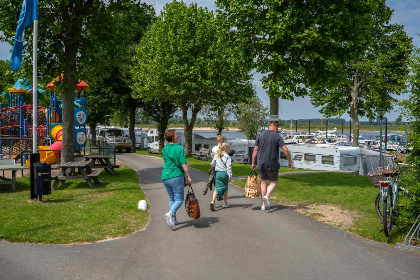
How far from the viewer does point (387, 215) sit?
24.8ft

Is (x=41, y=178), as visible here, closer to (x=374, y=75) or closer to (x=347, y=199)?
(x=347, y=199)

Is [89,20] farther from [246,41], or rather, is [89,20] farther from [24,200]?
[24,200]

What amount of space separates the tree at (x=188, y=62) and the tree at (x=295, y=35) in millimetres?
11578

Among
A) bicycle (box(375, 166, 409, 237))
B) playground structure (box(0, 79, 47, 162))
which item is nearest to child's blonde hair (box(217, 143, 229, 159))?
bicycle (box(375, 166, 409, 237))

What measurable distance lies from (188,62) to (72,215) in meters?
20.9

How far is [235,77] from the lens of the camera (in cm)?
2992

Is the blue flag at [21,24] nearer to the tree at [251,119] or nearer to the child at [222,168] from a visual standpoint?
the child at [222,168]

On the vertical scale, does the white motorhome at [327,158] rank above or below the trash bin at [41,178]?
below

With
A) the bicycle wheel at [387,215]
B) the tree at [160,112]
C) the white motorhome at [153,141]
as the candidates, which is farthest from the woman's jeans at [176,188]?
the white motorhome at [153,141]

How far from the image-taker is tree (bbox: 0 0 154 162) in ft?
50.3

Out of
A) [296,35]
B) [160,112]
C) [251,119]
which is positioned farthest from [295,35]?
[251,119]

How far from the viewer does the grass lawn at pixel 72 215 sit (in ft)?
24.9

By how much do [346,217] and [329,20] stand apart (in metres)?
8.27

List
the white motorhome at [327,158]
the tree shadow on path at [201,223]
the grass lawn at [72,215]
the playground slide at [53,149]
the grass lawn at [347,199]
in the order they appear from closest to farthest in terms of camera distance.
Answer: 1. the grass lawn at [72,215]
2. the grass lawn at [347,199]
3. the tree shadow on path at [201,223]
4. the playground slide at [53,149]
5. the white motorhome at [327,158]
